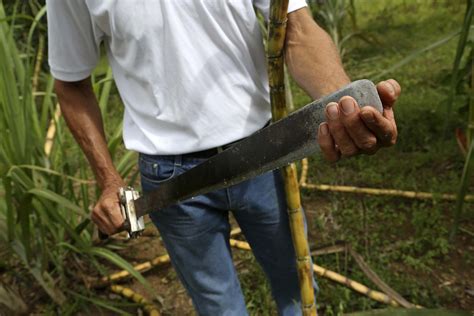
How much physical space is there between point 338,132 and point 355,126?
0.06 ft

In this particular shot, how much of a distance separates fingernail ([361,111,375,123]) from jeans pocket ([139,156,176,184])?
19.2 inches

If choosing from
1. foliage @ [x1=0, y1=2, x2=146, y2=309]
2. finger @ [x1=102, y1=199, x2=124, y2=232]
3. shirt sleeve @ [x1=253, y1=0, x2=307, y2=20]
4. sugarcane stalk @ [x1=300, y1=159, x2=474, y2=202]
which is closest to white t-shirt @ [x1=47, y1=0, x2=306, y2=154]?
shirt sleeve @ [x1=253, y1=0, x2=307, y2=20]

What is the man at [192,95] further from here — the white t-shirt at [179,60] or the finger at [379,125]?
the finger at [379,125]

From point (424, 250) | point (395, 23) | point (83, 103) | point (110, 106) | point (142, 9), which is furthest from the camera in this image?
point (395, 23)

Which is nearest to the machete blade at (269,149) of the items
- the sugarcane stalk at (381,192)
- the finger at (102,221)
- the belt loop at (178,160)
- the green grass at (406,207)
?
the belt loop at (178,160)

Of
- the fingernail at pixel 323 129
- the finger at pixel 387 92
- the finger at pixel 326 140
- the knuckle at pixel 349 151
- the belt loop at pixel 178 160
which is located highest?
the finger at pixel 387 92

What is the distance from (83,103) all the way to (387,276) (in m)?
0.98

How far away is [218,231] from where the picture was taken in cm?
102

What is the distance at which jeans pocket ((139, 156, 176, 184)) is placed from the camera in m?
0.93

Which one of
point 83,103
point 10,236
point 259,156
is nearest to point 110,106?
point 10,236

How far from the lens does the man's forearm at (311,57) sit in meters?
0.79

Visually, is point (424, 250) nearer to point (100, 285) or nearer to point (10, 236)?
point (100, 285)

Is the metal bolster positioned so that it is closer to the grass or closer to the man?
the man

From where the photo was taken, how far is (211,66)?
0.87 m
